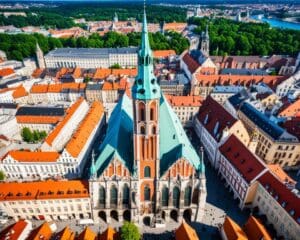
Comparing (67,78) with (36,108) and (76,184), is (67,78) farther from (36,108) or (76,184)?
(76,184)

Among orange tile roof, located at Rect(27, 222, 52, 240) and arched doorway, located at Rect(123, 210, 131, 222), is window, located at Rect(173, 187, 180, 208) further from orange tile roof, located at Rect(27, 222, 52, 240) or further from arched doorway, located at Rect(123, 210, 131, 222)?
orange tile roof, located at Rect(27, 222, 52, 240)

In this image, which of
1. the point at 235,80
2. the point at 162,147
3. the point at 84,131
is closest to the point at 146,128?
the point at 162,147

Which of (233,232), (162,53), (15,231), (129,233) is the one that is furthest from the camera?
(162,53)

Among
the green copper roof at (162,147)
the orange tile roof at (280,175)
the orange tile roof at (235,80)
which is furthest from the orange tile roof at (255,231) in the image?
the orange tile roof at (235,80)

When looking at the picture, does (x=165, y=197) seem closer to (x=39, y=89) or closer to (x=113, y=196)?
(x=113, y=196)

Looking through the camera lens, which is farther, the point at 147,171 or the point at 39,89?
the point at 39,89
